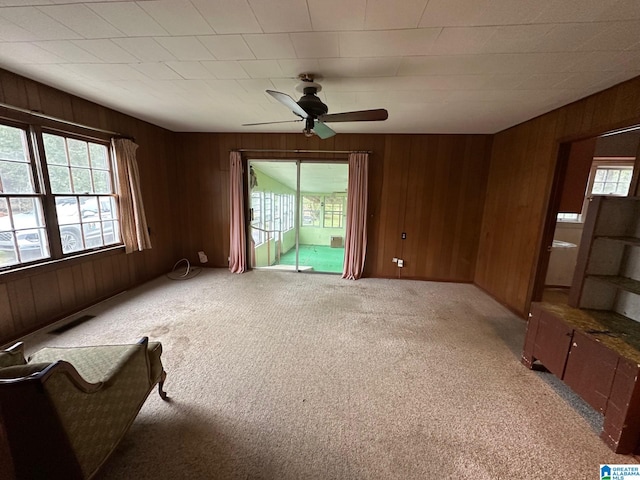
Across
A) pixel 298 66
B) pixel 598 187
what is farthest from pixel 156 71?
pixel 598 187

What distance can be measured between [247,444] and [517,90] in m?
3.51

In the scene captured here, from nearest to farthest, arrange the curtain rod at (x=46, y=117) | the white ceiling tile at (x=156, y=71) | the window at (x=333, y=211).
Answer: the white ceiling tile at (x=156, y=71) < the curtain rod at (x=46, y=117) < the window at (x=333, y=211)

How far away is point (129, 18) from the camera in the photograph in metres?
1.48

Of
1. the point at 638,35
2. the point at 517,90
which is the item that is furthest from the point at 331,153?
the point at 638,35

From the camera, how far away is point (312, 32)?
1.57 metres

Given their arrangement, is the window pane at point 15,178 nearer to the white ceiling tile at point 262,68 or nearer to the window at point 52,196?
the window at point 52,196

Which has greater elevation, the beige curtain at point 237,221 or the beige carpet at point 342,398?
the beige curtain at point 237,221

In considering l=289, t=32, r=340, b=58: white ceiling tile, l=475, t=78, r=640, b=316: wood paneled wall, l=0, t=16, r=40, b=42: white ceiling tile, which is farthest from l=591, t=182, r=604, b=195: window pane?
l=0, t=16, r=40, b=42: white ceiling tile

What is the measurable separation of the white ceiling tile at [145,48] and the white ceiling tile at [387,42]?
131 centimetres

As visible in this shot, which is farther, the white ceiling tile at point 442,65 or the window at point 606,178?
the window at point 606,178

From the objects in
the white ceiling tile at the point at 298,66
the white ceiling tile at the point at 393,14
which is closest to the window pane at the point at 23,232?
the white ceiling tile at the point at 298,66

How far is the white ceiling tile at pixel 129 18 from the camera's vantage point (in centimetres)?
138

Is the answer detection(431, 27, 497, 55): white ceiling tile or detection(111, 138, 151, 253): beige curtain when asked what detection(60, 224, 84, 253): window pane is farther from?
detection(431, 27, 497, 55): white ceiling tile

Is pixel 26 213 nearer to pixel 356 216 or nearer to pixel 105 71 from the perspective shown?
pixel 105 71
